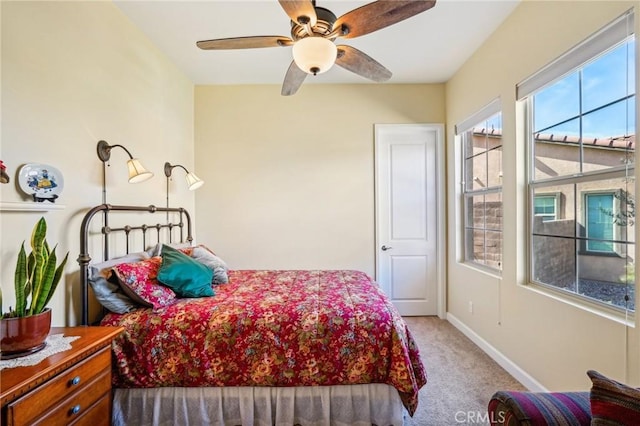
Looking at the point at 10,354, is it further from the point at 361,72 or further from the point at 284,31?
the point at 284,31

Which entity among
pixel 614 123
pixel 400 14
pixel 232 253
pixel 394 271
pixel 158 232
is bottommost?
pixel 394 271

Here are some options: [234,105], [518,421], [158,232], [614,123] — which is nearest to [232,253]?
[158,232]

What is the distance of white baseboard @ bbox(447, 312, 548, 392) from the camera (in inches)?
81.7

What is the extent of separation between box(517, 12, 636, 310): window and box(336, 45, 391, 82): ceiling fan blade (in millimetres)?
1105

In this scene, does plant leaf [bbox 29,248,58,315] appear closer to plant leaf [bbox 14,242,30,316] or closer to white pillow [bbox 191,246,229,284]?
plant leaf [bbox 14,242,30,316]

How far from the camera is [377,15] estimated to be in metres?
1.49

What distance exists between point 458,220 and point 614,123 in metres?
1.87

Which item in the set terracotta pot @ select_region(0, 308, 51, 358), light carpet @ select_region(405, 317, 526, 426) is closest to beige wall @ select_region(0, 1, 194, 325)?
terracotta pot @ select_region(0, 308, 51, 358)

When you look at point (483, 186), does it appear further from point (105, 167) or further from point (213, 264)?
point (105, 167)

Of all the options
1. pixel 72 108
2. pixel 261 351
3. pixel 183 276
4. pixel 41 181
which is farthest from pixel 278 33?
pixel 261 351

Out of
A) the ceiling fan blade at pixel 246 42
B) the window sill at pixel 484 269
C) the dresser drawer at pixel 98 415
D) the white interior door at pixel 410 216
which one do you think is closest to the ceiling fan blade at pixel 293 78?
the ceiling fan blade at pixel 246 42

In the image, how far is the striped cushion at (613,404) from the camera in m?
0.81

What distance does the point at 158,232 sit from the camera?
2746 mm

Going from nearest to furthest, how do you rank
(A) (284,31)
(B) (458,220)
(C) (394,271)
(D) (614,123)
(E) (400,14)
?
(E) (400,14) < (D) (614,123) < (A) (284,31) < (B) (458,220) < (C) (394,271)
